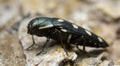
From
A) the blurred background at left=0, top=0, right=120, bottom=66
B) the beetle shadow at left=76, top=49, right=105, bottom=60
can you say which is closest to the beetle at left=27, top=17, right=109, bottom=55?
the beetle shadow at left=76, top=49, right=105, bottom=60

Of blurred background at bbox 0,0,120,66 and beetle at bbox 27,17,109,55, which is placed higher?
beetle at bbox 27,17,109,55

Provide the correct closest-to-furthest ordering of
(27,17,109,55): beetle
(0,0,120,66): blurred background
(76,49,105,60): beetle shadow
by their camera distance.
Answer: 1. (27,17,109,55): beetle
2. (76,49,105,60): beetle shadow
3. (0,0,120,66): blurred background

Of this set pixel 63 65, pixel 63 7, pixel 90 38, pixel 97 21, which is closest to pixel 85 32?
pixel 90 38

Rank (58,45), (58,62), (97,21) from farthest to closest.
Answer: (97,21) → (58,45) → (58,62)

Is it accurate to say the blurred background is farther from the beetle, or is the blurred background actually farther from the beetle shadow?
the beetle

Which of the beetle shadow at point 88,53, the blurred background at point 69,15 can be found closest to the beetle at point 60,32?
the beetle shadow at point 88,53

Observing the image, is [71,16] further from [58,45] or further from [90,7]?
[58,45]
